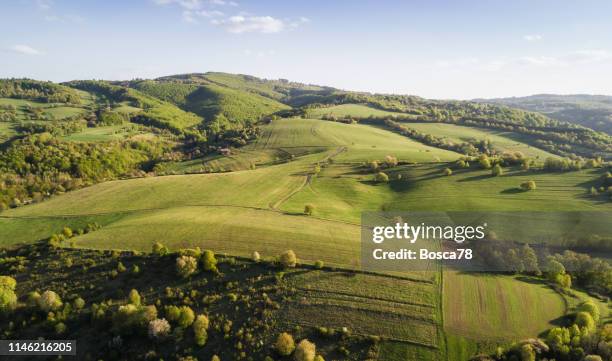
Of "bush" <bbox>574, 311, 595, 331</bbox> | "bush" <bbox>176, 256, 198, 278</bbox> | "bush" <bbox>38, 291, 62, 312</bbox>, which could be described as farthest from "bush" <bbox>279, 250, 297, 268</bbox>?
"bush" <bbox>574, 311, 595, 331</bbox>

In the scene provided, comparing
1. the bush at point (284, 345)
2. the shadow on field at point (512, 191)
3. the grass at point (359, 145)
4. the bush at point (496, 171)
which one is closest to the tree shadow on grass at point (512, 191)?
the shadow on field at point (512, 191)

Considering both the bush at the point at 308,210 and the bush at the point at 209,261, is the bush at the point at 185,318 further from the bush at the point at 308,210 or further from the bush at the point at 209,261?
the bush at the point at 308,210

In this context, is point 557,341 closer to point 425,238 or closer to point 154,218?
point 425,238

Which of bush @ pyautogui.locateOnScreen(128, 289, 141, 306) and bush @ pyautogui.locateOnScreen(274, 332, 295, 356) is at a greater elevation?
bush @ pyautogui.locateOnScreen(128, 289, 141, 306)

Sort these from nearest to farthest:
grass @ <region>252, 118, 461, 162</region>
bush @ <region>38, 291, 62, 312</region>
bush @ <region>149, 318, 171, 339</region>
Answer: bush @ <region>149, 318, 171, 339</region> → bush @ <region>38, 291, 62, 312</region> → grass @ <region>252, 118, 461, 162</region>

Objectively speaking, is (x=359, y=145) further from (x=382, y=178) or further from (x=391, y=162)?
(x=382, y=178)

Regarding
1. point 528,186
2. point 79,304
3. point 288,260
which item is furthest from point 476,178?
point 79,304

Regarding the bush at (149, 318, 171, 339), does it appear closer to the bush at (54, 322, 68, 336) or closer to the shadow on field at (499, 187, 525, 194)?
the bush at (54, 322, 68, 336)
